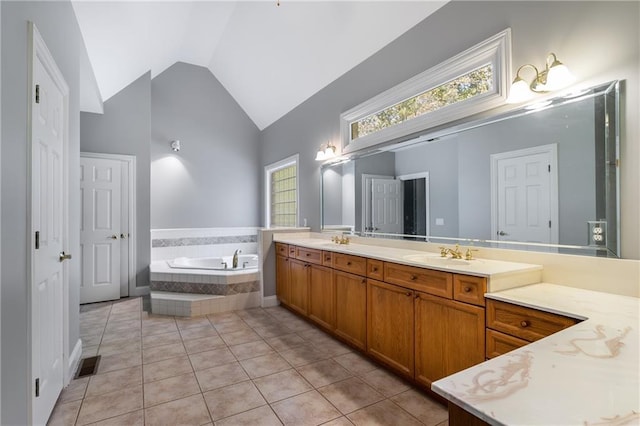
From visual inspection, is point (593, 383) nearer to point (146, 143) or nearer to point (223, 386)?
point (223, 386)

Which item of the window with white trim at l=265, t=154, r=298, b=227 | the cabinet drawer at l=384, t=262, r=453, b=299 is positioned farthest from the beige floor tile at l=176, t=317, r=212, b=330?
the cabinet drawer at l=384, t=262, r=453, b=299

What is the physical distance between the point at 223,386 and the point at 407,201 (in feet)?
6.88

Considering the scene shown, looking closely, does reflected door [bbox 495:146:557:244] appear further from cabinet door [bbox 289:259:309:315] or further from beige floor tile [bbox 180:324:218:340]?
beige floor tile [bbox 180:324:218:340]

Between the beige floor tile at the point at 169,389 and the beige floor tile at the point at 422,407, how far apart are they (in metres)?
1.39

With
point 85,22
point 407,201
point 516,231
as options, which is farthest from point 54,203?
point 516,231

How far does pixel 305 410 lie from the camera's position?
6.48 feet

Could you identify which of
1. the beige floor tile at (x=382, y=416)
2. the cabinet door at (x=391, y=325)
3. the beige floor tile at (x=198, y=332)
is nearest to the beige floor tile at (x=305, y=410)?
the beige floor tile at (x=382, y=416)

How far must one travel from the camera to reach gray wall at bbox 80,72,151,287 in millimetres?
4418

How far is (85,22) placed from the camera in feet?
9.27

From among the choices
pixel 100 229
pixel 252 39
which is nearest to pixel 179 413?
pixel 100 229

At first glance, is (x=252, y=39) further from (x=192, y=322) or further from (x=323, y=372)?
(x=323, y=372)

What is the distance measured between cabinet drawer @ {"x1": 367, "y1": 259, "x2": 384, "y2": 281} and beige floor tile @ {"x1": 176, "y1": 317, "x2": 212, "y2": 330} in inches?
80.5

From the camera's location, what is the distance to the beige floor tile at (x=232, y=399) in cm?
197

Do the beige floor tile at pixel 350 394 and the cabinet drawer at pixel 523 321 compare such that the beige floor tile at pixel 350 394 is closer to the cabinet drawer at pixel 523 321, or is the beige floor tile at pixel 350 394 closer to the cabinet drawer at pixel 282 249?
the cabinet drawer at pixel 523 321
